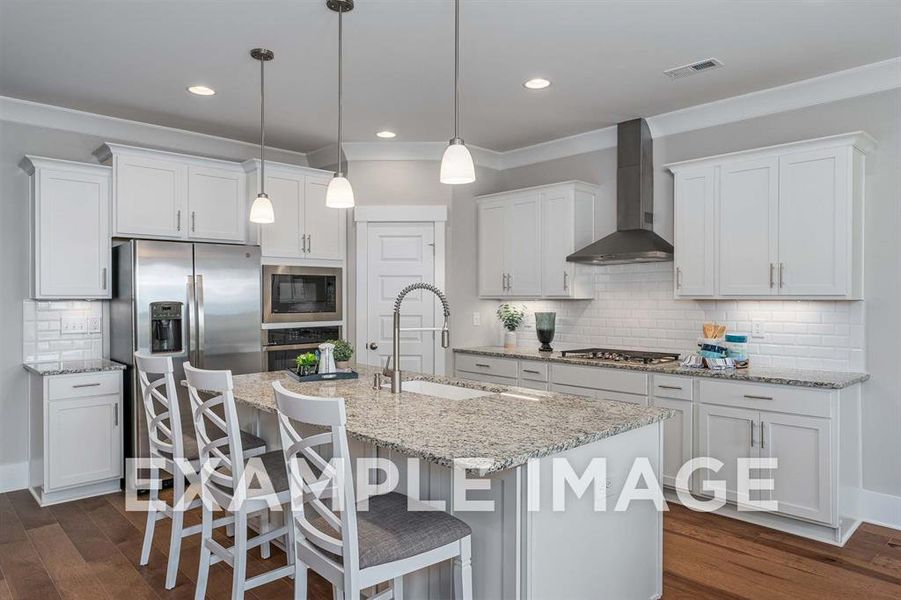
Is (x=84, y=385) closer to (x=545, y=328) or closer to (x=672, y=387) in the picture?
(x=545, y=328)

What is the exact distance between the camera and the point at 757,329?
13.6ft

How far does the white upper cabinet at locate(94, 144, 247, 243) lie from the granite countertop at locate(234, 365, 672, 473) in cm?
202

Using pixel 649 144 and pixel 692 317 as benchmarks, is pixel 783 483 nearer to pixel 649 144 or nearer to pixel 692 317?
pixel 692 317

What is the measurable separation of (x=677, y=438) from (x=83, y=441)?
392 centimetres

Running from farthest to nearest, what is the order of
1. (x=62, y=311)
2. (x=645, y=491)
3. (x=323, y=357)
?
(x=62, y=311)
(x=323, y=357)
(x=645, y=491)

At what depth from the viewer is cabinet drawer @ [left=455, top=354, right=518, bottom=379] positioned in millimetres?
4980

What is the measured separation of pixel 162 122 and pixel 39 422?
234 centimetres

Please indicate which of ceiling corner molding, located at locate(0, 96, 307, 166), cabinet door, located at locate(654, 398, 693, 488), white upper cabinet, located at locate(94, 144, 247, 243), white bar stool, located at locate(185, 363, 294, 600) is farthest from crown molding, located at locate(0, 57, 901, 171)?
white bar stool, located at locate(185, 363, 294, 600)

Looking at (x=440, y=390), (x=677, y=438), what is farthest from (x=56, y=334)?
(x=677, y=438)

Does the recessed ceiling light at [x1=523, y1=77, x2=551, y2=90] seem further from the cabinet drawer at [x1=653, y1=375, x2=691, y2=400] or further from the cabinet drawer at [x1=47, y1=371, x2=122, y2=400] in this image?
the cabinet drawer at [x1=47, y1=371, x2=122, y2=400]

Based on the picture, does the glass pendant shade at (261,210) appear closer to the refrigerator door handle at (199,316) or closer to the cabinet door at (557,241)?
the refrigerator door handle at (199,316)

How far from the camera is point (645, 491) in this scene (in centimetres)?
247

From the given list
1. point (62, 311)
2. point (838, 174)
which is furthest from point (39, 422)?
point (838, 174)

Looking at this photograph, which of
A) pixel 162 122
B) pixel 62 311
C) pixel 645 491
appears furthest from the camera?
pixel 162 122
